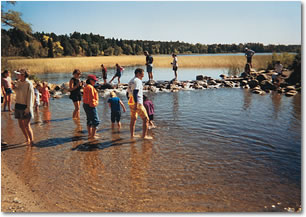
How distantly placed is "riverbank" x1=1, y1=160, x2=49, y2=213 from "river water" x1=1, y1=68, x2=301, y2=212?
16cm

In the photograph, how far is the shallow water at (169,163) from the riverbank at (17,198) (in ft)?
0.43

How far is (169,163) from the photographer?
5.72 m

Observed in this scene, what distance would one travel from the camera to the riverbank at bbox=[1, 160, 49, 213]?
399 centimetres

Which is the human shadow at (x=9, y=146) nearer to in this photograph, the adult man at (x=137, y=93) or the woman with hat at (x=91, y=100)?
the woman with hat at (x=91, y=100)

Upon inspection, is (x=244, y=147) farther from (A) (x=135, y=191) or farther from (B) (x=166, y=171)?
(A) (x=135, y=191)

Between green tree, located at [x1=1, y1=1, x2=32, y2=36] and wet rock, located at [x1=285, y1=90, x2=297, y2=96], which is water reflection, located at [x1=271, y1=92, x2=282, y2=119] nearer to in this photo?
wet rock, located at [x1=285, y1=90, x2=297, y2=96]

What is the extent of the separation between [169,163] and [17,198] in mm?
3116

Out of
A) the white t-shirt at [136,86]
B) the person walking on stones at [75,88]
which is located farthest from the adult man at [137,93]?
the person walking on stones at [75,88]

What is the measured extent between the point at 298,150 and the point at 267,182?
2.29m

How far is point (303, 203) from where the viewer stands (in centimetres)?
411

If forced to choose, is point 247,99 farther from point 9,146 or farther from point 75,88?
point 9,146

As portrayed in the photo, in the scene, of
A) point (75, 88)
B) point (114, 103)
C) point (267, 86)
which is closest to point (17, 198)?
point (114, 103)

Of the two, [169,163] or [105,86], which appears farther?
[105,86]

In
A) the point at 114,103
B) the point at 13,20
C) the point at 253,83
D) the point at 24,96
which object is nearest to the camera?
the point at 24,96
